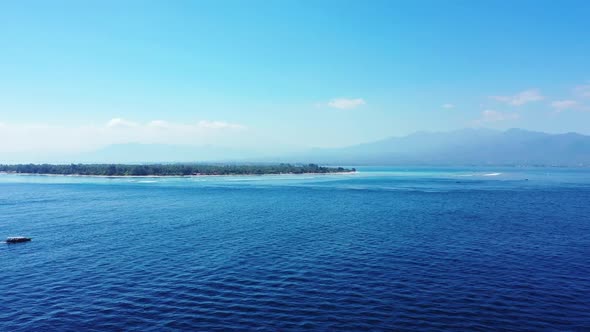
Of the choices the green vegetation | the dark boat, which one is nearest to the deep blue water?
the dark boat

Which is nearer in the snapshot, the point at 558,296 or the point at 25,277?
the point at 558,296

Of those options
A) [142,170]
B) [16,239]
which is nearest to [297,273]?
[16,239]

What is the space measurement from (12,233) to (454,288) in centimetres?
3097

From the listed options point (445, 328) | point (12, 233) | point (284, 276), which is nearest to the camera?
point (445, 328)

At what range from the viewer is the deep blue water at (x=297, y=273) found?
13.3m

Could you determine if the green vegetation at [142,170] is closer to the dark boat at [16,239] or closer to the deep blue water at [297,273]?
the deep blue water at [297,273]

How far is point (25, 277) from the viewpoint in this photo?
59.1 ft

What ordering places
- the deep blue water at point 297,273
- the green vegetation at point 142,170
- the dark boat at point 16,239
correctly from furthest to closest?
the green vegetation at point 142,170 < the dark boat at point 16,239 < the deep blue water at point 297,273

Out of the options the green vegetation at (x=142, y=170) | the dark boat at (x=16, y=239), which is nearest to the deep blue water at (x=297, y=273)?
the dark boat at (x=16, y=239)

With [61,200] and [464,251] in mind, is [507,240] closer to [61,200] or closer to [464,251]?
[464,251]

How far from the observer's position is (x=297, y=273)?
18297 millimetres

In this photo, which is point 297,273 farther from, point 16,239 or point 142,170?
point 142,170

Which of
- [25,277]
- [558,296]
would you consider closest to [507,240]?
[558,296]

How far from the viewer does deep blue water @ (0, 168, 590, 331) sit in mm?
13336
